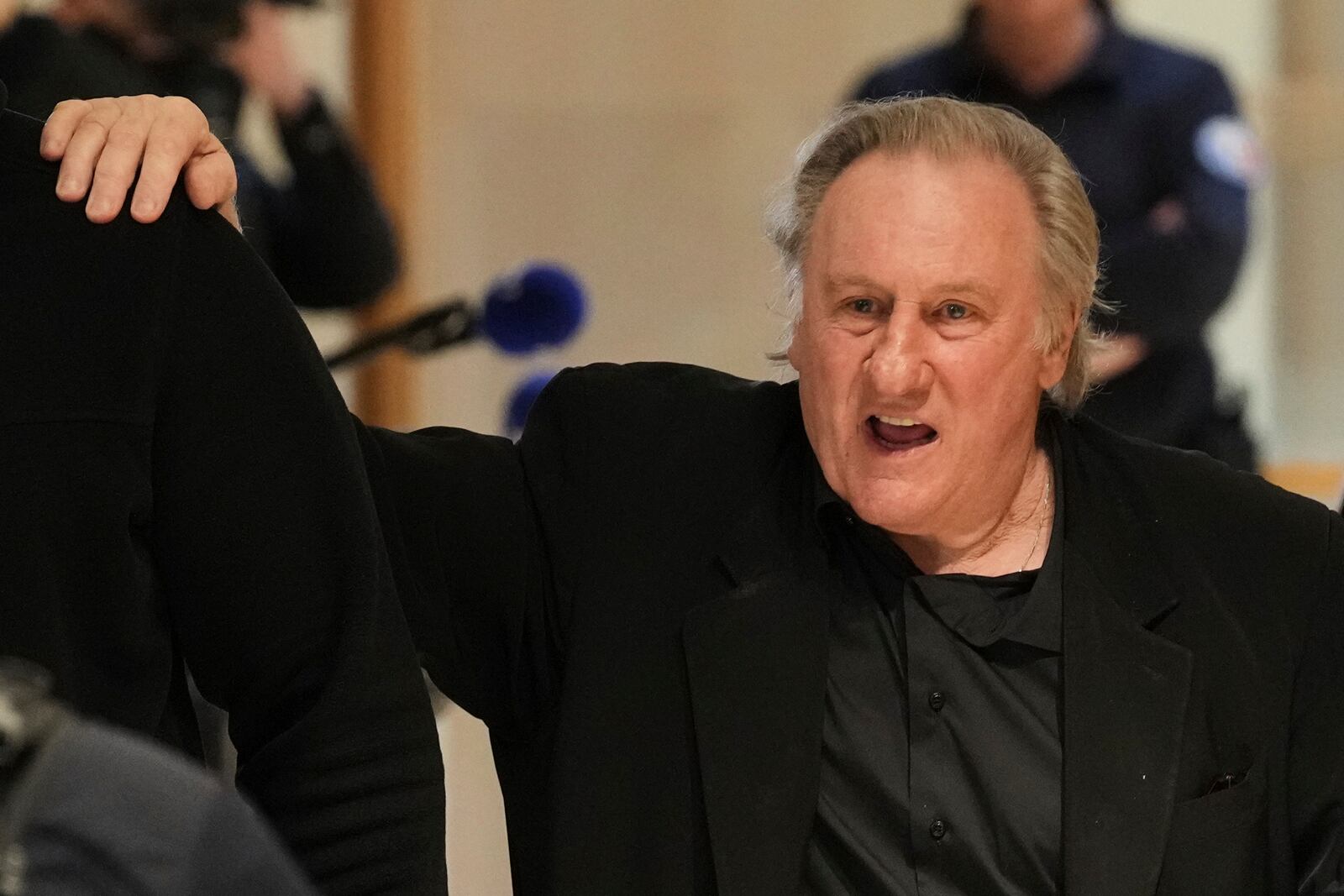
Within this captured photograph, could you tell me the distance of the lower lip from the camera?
167 centimetres

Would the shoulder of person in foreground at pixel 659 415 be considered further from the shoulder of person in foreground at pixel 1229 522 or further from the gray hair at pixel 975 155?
the shoulder of person in foreground at pixel 1229 522

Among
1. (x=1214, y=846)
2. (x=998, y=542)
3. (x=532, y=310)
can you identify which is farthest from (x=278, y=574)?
(x=532, y=310)

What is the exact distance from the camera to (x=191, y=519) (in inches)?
50.4

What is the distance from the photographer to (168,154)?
1.31m

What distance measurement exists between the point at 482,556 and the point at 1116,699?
A: 57 centimetres

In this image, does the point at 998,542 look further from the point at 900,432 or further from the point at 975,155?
the point at 975,155

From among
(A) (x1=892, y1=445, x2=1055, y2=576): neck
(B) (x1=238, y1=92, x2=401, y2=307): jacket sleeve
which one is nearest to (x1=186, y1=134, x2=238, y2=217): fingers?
(A) (x1=892, y1=445, x2=1055, y2=576): neck

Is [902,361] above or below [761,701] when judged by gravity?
above

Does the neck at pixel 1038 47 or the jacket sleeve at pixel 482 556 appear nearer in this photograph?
the jacket sleeve at pixel 482 556

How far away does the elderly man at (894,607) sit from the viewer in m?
1.61

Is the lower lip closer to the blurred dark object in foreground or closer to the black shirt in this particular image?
the black shirt

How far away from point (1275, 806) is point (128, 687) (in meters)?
0.99

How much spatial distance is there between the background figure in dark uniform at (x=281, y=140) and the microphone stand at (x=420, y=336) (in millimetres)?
633

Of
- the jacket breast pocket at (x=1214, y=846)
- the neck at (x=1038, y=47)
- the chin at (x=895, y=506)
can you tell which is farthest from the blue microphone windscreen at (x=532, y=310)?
the neck at (x=1038, y=47)
